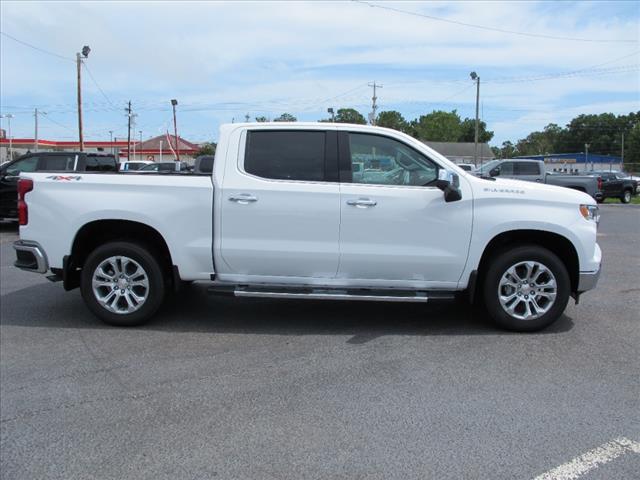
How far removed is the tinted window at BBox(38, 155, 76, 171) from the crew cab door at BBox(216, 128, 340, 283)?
977 cm

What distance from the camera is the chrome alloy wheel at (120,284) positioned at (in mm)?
5789

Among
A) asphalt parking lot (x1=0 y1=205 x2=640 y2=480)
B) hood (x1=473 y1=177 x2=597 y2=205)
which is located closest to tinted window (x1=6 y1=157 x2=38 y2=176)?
asphalt parking lot (x1=0 y1=205 x2=640 y2=480)

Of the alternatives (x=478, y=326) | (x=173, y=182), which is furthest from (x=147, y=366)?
(x=478, y=326)

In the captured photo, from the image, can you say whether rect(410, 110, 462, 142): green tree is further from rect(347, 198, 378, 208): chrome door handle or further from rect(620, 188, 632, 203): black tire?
rect(347, 198, 378, 208): chrome door handle

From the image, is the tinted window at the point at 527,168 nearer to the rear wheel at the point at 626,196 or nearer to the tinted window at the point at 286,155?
the rear wheel at the point at 626,196

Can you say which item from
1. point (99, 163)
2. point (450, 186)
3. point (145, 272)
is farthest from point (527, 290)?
point (99, 163)

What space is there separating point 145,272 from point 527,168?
17.5m

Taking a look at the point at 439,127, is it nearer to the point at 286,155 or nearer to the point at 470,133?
the point at 470,133

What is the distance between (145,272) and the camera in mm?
5777

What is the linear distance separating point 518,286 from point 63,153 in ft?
39.1

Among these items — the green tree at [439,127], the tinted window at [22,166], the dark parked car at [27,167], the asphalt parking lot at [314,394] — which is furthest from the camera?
the green tree at [439,127]

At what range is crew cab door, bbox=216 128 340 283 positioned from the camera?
553cm

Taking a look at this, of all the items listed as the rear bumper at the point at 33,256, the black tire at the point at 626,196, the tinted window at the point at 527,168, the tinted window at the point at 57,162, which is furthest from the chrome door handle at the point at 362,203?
the black tire at the point at 626,196

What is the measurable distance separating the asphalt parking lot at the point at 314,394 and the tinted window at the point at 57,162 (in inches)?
320
